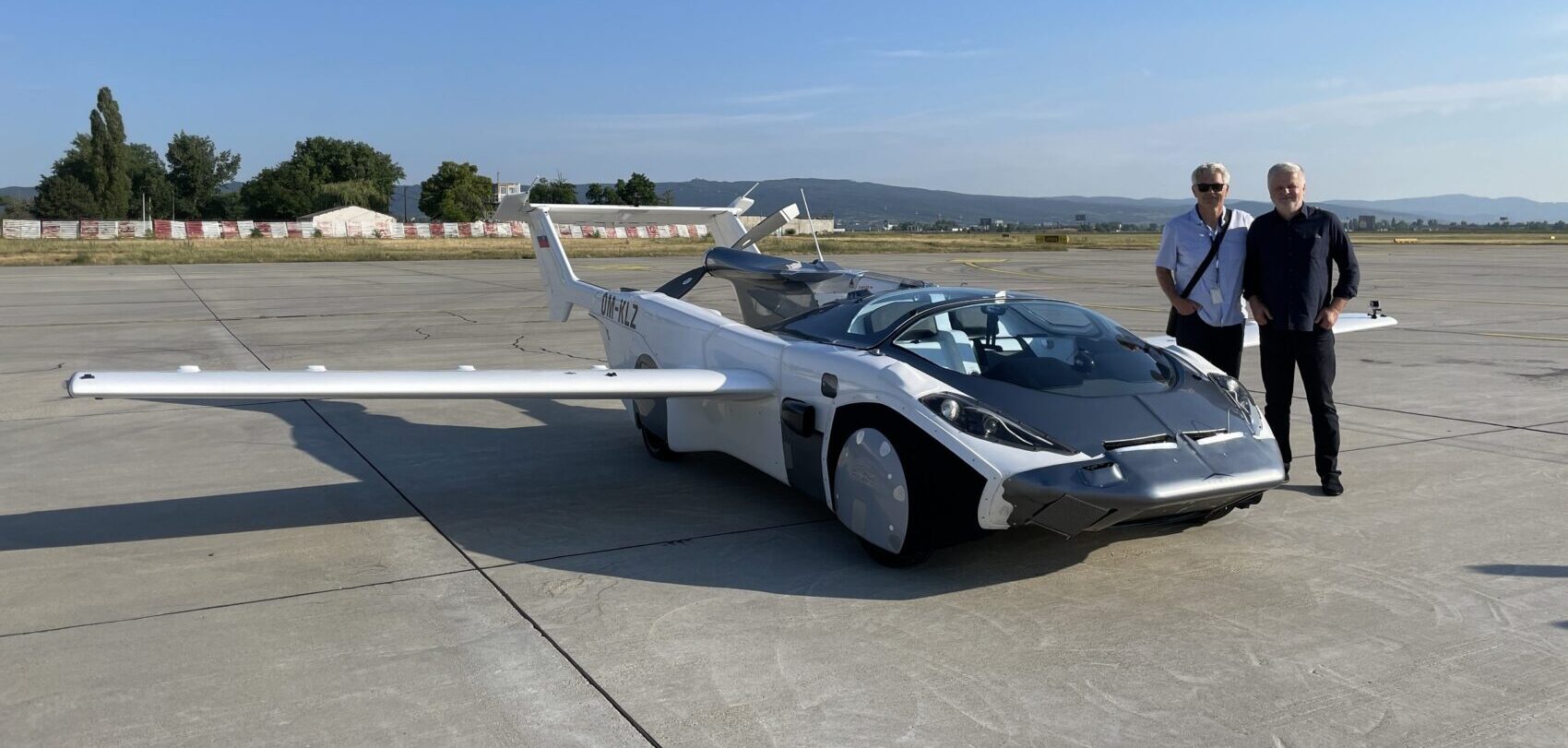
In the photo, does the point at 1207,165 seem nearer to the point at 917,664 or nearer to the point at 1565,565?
the point at 1565,565

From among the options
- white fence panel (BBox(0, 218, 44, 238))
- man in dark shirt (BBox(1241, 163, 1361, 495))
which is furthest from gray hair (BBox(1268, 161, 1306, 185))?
white fence panel (BBox(0, 218, 44, 238))

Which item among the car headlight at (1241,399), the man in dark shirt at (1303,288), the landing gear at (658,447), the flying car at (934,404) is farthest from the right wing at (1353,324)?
the landing gear at (658,447)

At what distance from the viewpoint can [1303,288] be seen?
6.44 metres

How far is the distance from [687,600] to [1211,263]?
12.9ft

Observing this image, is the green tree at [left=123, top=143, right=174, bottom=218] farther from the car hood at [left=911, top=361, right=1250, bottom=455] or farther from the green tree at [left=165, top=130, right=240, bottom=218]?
the car hood at [left=911, top=361, right=1250, bottom=455]

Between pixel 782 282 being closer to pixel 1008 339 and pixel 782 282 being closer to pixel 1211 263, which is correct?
pixel 1008 339

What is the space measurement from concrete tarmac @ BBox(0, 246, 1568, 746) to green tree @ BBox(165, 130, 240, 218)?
13654cm

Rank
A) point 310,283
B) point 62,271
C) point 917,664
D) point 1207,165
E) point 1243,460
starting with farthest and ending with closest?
point 62,271
point 310,283
point 1207,165
point 1243,460
point 917,664

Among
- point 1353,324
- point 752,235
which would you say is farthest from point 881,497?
point 1353,324

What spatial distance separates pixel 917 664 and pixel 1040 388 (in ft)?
5.50

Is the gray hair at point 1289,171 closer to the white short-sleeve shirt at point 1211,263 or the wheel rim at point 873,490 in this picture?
the white short-sleeve shirt at point 1211,263

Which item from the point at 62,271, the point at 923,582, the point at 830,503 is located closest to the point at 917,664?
the point at 923,582

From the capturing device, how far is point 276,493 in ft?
22.0

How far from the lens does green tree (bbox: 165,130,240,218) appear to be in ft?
420
